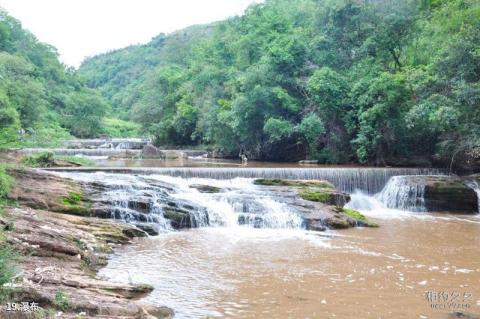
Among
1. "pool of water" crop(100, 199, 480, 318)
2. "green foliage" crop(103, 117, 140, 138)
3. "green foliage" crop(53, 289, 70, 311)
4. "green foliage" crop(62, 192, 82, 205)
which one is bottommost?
"pool of water" crop(100, 199, 480, 318)

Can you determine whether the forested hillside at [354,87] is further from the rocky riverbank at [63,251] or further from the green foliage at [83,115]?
the green foliage at [83,115]

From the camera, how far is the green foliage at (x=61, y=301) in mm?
5148

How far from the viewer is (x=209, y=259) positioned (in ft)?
30.1

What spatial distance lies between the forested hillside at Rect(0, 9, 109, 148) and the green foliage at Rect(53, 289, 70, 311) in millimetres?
17763

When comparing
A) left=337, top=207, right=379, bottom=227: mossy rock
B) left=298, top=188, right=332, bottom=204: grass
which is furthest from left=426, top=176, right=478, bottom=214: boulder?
left=298, top=188, right=332, bottom=204: grass

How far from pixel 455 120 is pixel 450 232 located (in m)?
5.28

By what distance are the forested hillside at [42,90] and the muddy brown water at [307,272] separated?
14782 millimetres

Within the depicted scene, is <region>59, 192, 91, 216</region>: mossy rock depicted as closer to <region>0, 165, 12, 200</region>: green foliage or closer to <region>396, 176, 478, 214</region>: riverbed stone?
<region>0, 165, 12, 200</region>: green foliage

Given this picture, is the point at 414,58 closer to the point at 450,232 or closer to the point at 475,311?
the point at 450,232

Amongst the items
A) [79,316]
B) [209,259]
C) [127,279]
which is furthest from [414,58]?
[79,316]

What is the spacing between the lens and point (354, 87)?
2203 cm

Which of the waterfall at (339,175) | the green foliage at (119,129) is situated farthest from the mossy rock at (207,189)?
the green foliage at (119,129)

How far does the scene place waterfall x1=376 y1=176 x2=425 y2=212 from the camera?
16.6 meters

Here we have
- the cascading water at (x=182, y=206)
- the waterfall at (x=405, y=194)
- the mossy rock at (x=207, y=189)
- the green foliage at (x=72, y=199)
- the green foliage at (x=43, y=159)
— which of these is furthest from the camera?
the green foliage at (x=43, y=159)
